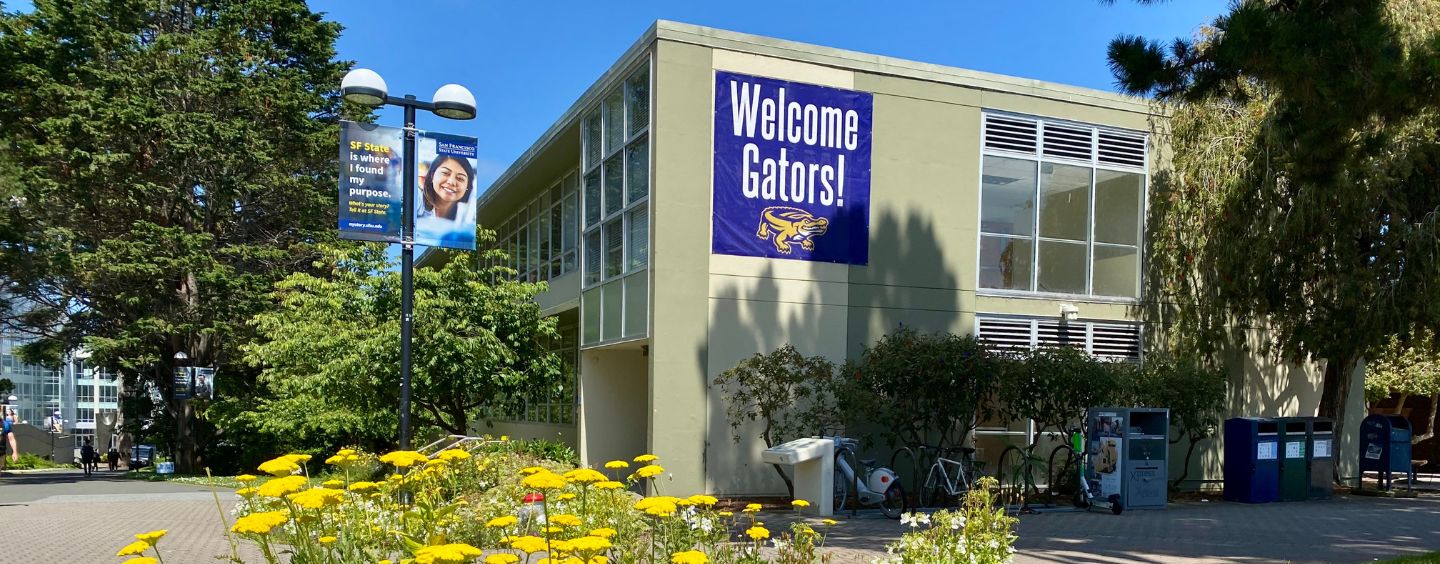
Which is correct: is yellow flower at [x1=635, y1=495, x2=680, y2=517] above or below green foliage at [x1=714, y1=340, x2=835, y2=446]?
above

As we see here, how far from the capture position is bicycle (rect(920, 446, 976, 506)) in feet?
44.3

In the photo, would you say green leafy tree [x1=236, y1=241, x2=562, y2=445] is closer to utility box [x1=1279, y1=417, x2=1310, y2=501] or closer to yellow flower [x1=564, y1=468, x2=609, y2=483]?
yellow flower [x1=564, y1=468, x2=609, y2=483]

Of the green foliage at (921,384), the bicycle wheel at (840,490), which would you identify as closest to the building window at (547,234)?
the green foliage at (921,384)

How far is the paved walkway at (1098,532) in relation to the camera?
966 cm

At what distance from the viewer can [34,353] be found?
2917cm

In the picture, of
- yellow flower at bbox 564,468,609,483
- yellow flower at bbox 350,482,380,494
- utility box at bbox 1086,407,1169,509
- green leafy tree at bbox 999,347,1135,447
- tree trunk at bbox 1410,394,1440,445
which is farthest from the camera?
tree trunk at bbox 1410,394,1440,445

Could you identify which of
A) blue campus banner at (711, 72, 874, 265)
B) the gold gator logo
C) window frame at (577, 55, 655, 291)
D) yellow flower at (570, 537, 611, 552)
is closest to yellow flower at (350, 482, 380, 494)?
yellow flower at (570, 537, 611, 552)

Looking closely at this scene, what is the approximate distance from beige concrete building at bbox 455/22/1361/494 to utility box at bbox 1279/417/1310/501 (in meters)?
1.87

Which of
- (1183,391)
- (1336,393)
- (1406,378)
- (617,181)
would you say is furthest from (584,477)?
(1406,378)

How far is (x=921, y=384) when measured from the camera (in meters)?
14.1

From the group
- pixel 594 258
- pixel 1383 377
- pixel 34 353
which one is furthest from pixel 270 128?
pixel 1383 377

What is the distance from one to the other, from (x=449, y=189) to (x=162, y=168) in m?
17.3

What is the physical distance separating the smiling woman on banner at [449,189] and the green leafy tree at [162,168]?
16042 mm

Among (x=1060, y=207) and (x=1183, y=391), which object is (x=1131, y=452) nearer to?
(x=1183, y=391)
